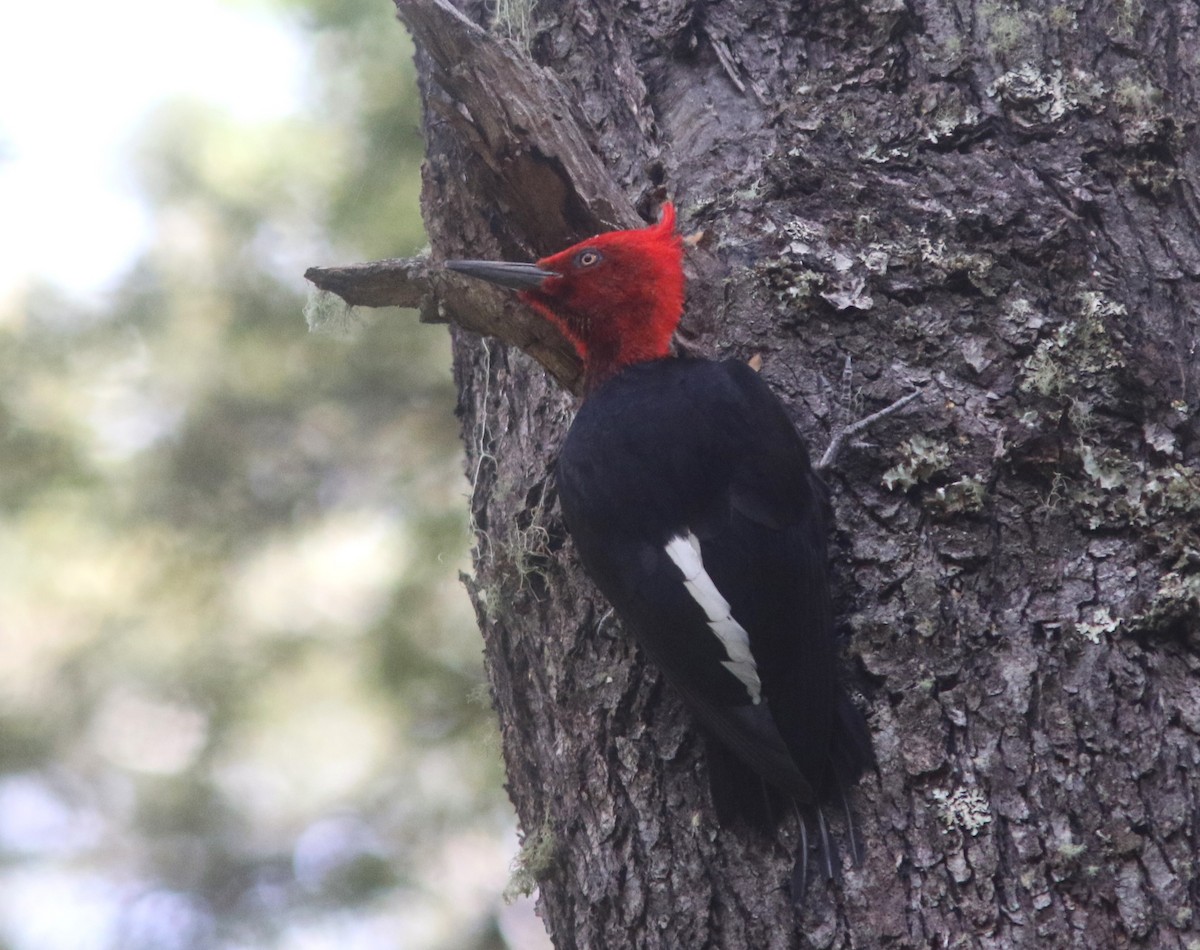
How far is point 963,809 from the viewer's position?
80.1 inches

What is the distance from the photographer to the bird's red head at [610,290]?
2912 millimetres

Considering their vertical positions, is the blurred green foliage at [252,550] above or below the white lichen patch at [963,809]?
above

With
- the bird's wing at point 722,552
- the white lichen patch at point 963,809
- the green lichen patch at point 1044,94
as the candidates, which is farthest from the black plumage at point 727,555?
the green lichen patch at point 1044,94

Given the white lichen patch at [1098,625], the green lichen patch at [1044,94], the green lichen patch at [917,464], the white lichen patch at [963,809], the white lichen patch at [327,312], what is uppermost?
the white lichen patch at [327,312]

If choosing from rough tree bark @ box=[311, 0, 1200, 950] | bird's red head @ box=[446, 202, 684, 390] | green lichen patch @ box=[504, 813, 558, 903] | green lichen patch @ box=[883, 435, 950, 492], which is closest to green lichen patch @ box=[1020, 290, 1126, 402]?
rough tree bark @ box=[311, 0, 1200, 950]

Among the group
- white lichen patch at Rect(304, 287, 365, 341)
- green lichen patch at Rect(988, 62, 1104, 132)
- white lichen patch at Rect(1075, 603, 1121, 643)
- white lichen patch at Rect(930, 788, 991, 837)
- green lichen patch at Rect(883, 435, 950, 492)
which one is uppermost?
white lichen patch at Rect(304, 287, 365, 341)

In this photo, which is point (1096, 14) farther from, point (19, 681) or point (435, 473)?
point (19, 681)

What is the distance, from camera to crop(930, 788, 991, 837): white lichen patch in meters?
2.01

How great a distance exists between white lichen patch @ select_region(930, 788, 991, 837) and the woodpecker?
16cm

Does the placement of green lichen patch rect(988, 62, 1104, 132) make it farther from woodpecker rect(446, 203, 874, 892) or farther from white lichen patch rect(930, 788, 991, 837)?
white lichen patch rect(930, 788, 991, 837)

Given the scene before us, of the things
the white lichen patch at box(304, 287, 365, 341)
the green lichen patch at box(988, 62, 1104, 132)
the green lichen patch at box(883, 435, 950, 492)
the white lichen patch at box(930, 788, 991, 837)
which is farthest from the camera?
the white lichen patch at box(304, 287, 365, 341)

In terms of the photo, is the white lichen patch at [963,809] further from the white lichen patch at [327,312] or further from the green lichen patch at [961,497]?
the white lichen patch at [327,312]

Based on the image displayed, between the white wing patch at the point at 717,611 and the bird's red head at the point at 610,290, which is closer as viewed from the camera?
the white wing patch at the point at 717,611

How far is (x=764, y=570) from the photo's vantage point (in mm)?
2488
